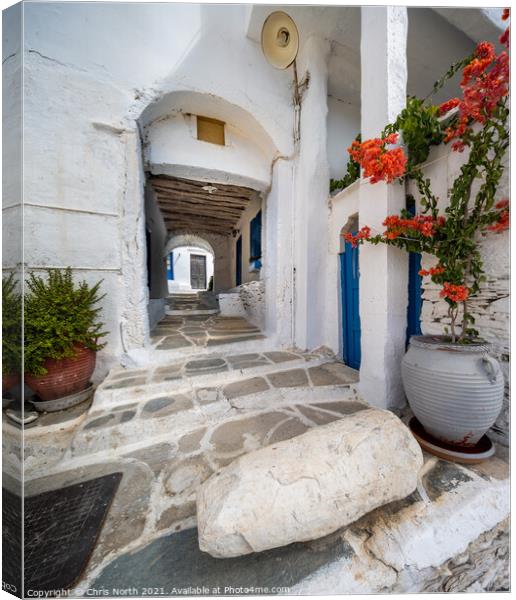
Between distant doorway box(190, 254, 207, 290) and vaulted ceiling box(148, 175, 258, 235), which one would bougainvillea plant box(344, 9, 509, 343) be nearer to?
vaulted ceiling box(148, 175, 258, 235)

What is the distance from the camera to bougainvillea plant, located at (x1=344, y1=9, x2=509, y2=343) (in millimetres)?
1500

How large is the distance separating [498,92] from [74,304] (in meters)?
4.13

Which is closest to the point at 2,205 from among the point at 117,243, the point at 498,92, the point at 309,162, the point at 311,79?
the point at 117,243

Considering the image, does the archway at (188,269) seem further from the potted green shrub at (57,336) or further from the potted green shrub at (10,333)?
the potted green shrub at (10,333)

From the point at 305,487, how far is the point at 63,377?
8.57 feet

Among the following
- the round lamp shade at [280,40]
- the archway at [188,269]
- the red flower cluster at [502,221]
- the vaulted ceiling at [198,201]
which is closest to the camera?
the red flower cluster at [502,221]

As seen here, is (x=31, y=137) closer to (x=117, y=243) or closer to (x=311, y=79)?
(x=117, y=243)

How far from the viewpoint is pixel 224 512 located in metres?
0.99

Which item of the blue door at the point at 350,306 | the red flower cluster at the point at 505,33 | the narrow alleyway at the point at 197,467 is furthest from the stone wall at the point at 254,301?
the red flower cluster at the point at 505,33

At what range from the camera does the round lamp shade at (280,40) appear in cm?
282

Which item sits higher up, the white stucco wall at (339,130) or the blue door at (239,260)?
the white stucco wall at (339,130)

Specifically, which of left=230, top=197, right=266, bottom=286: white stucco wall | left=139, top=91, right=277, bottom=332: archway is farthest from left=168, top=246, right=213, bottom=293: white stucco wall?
left=139, top=91, right=277, bottom=332: archway

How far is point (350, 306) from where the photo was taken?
10.8ft

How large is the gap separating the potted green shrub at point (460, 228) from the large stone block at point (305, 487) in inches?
21.9
